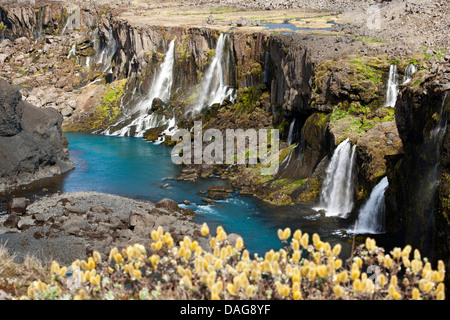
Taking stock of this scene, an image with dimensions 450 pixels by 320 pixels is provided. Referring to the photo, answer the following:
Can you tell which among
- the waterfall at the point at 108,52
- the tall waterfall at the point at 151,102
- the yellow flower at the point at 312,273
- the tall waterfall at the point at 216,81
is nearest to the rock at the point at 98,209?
the yellow flower at the point at 312,273

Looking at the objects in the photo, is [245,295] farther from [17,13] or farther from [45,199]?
[17,13]

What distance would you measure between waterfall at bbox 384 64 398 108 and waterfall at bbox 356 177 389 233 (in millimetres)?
11254

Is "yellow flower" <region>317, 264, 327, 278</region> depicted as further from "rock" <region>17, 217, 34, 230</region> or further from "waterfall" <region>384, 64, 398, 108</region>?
"waterfall" <region>384, 64, 398, 108</region>

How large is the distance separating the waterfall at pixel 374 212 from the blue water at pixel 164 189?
4.81 ft

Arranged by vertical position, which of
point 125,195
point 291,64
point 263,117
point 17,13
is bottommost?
point 125,195

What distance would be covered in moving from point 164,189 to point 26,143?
1271cm

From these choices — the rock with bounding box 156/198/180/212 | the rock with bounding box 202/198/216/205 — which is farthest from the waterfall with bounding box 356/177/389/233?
the rock with bounding box 156/198/180/212

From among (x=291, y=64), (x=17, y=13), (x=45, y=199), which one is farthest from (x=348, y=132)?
(x=17, y=13)

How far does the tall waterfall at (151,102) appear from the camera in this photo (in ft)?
224

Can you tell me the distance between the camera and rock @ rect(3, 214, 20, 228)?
30.9 meters

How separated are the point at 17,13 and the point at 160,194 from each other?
88858 mm

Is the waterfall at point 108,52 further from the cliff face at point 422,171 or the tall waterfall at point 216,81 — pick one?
the cliff face at point 422,171
